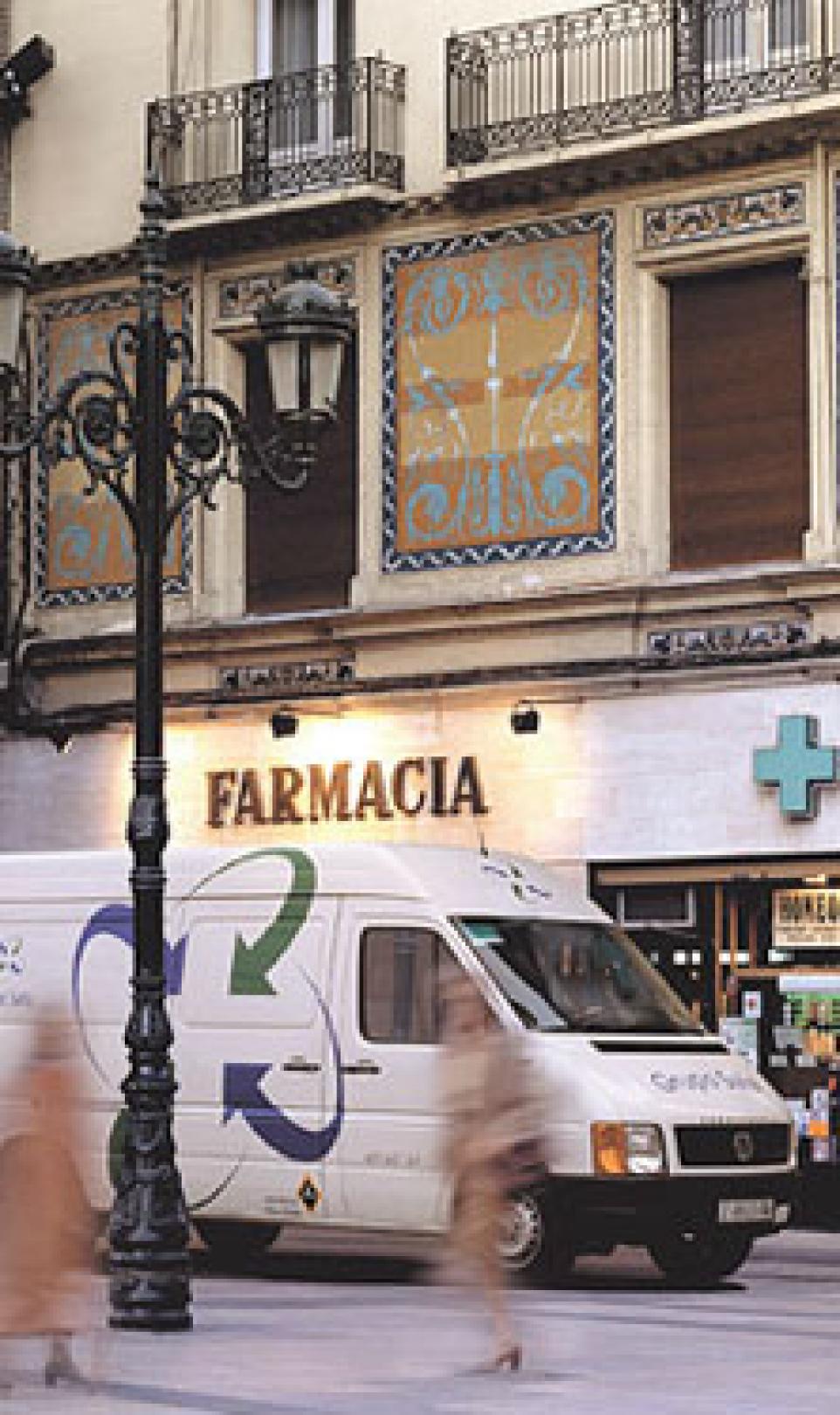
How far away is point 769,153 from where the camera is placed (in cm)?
2583

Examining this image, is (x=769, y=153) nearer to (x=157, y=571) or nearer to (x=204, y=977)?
(x=204, y=977)

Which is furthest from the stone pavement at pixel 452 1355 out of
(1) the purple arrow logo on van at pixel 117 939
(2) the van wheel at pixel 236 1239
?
(1) the purple arrow logo on van at pixel 117 939

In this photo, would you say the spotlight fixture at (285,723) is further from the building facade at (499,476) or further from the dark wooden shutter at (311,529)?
the dark wooden shutter at (311,529)

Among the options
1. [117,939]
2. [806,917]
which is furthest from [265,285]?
[117,939]

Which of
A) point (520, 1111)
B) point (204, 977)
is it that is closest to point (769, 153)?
point (204, 977)

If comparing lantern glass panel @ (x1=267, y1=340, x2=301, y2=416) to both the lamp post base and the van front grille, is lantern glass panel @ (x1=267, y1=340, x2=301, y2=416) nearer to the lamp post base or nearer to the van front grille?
the lamp post base

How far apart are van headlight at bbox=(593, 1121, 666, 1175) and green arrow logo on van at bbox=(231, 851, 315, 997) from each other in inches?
97.9

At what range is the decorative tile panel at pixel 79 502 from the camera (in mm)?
29797

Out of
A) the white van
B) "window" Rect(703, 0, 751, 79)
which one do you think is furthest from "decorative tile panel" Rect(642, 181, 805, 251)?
the white van

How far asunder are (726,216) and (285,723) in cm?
559

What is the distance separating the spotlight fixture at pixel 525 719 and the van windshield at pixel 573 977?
5.64 metres

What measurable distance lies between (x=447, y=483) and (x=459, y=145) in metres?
2.69

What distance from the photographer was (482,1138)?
14.9 m

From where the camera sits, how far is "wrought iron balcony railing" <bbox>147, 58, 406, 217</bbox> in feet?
91.9
